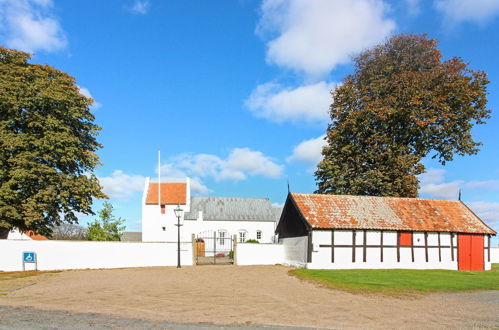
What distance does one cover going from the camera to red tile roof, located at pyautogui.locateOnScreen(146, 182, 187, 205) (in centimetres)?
4919

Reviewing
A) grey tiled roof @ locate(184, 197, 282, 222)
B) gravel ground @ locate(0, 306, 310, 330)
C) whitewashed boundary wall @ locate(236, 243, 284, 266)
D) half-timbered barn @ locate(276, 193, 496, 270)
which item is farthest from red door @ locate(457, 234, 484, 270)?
grey tiled roof @ locate(184, 197, 282, 222)

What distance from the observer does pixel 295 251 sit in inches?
1086

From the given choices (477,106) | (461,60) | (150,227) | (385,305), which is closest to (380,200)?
(477,106)

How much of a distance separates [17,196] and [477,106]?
114 ft

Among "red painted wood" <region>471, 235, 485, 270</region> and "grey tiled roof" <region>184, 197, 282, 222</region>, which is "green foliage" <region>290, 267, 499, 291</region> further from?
"grey tiled roof" <region>184, 197, 282, 222</region>

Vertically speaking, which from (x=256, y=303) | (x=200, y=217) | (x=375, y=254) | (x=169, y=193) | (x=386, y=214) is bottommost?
(x=375, y=254)

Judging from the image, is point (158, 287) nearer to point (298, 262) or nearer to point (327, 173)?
point (298, 262)

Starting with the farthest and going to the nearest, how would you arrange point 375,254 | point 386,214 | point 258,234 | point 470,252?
point 258,234 < point 470,252 < point 386,214 < point 375,254

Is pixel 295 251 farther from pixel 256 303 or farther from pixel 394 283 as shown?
pixel 256 303

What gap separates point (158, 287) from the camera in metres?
16.7

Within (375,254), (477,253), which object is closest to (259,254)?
(375,254)

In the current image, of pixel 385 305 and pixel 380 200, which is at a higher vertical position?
pixel 380 200

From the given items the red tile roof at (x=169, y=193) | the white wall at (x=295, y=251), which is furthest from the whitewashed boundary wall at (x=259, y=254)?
the red tile roof at (x=169, y=193)

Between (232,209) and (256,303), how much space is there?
1495 inches
